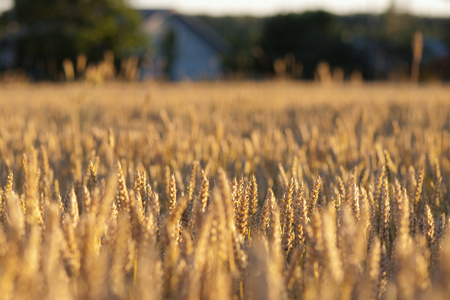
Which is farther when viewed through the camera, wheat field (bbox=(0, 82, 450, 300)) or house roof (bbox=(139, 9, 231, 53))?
house roof (bbox=(139, 9, 231, 53))

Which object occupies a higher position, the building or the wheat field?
the building

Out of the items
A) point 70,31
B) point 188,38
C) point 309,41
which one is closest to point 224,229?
point 70,31

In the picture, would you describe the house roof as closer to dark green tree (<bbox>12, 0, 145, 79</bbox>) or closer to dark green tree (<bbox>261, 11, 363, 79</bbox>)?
dark green tree (<bbox>261, 11, 363, 79</bbox>)

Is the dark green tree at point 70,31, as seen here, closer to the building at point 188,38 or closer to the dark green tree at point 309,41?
the building at point 188,38

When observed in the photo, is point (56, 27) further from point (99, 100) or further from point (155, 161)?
point (155, 161)

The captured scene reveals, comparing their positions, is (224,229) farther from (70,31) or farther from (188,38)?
(188,38)

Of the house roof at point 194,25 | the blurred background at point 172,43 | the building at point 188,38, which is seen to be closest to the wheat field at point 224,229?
the blurred background at point 172,43

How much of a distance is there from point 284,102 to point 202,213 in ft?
14.4

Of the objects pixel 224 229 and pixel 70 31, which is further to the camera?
pixel 70 31

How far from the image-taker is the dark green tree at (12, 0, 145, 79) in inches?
839

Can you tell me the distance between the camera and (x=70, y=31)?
21.3 m

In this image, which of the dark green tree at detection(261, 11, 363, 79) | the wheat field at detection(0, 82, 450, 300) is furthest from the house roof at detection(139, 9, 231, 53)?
the wheat field at detection(0, 82, 450, 300)

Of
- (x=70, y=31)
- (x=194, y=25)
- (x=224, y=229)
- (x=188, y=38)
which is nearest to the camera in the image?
(x=224, y=229)

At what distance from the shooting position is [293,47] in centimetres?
2442
